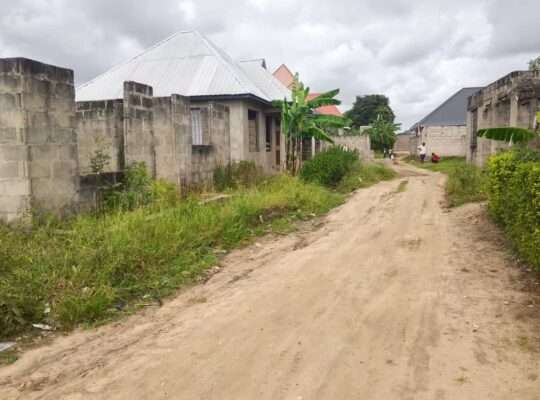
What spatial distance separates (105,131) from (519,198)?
728cm

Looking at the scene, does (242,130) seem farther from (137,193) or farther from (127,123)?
(137,193)

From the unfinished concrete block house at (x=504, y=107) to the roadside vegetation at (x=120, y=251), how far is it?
5766 mm

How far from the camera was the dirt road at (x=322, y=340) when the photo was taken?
316 centimetres

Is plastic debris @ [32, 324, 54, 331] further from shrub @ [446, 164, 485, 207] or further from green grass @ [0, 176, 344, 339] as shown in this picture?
shrub @ [446, 164, 485, 207]

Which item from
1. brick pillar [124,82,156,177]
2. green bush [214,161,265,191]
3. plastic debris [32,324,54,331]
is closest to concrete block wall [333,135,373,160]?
green bush [214,161,265,191]

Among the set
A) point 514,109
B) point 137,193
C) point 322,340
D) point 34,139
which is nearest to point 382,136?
point 514,109

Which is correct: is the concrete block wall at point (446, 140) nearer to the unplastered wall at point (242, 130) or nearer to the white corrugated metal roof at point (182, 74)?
the white corrugated metal roof at point (182, 74)

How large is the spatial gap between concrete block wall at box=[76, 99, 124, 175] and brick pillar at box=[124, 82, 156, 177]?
0.20 meters

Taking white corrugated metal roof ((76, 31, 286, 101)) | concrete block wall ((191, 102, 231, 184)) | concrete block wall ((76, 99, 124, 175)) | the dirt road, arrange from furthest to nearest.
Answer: white corrugated metal roof ((76, 31, 286, 101)), concrete block wall ((191, 102, 231, 184)), concrete block wall ((76, 99, 124, 175)), the dirt road

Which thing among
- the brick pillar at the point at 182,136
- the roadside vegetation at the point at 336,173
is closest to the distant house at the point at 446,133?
the roadside vegetation at the point at 336,173

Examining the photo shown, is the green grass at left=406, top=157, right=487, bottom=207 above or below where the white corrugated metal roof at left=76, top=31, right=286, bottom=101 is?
below

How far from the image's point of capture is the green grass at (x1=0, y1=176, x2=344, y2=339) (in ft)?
14.8

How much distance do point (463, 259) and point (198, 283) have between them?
3511 mm

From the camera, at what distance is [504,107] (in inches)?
579
